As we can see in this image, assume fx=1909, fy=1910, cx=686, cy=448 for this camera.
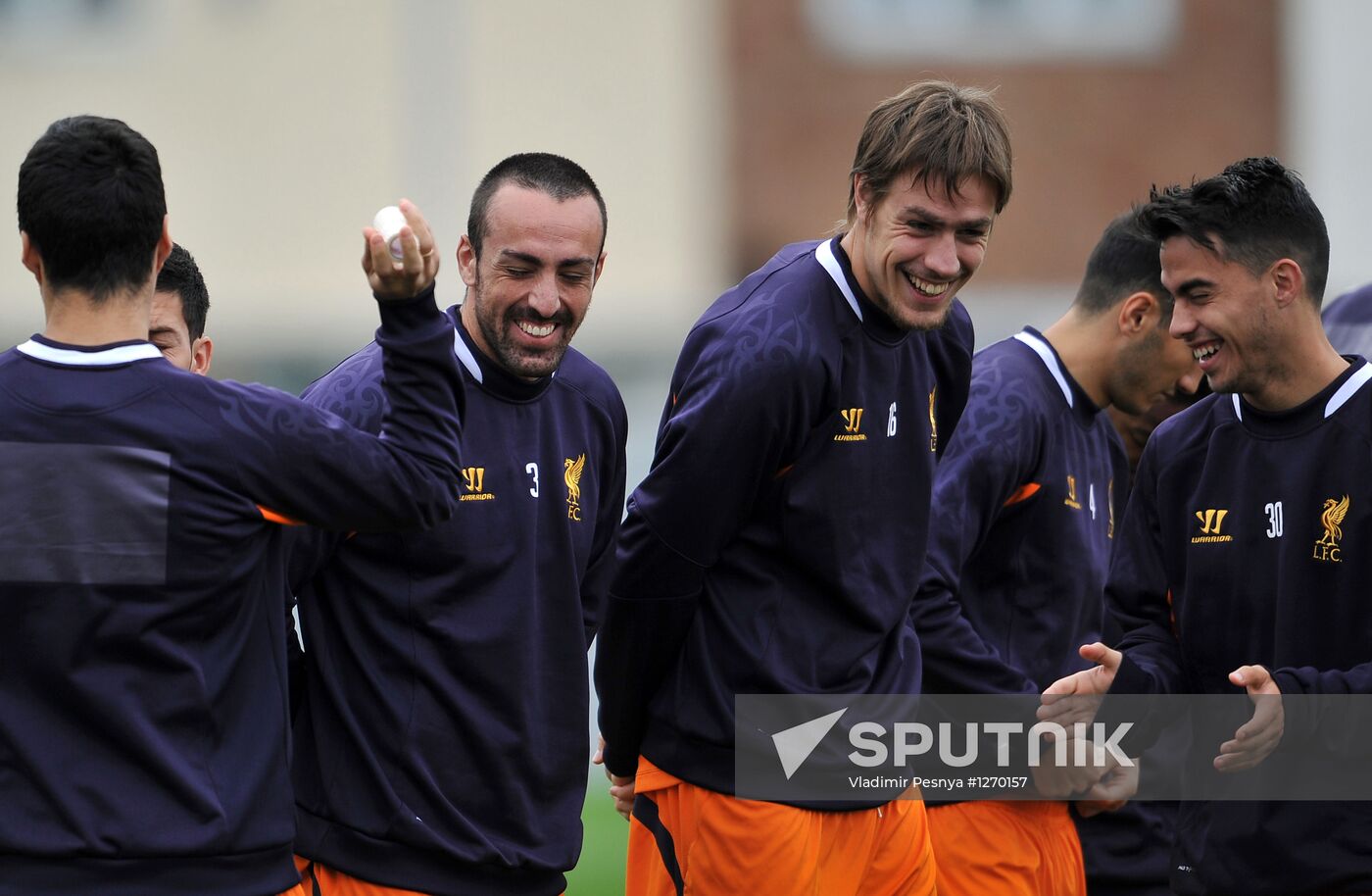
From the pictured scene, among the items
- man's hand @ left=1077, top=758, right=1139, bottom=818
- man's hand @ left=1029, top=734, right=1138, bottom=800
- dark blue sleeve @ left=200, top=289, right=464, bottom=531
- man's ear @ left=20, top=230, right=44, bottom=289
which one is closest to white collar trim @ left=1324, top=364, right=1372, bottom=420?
man's hand @ left=1029, top=734, right=1138, bottom=800

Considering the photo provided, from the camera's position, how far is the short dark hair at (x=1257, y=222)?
445 cm

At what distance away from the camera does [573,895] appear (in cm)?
915

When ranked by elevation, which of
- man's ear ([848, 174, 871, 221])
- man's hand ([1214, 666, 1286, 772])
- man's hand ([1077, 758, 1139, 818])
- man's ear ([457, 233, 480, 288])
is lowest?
man's hand ([1077, 758, 1139, 818])

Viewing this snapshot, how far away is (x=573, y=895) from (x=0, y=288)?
618 inches

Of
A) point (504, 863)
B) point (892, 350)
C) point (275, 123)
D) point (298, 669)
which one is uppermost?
point (275, 123)

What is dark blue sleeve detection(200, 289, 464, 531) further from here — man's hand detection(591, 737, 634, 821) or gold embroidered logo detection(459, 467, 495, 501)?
man's hand detection(591, 737, 634, 821)

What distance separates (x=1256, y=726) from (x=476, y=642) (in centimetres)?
169

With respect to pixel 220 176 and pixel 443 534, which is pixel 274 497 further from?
pixel 220 176

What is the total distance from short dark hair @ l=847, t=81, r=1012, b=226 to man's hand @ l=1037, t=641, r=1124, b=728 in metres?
1.07

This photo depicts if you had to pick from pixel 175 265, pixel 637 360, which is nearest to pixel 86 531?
pixel 175 265

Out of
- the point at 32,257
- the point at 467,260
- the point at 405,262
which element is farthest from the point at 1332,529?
the point at 32,257

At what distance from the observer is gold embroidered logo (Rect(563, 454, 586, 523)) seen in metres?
4.36

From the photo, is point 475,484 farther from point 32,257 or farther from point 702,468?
point 32,257

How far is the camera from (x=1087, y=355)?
5.52 m
